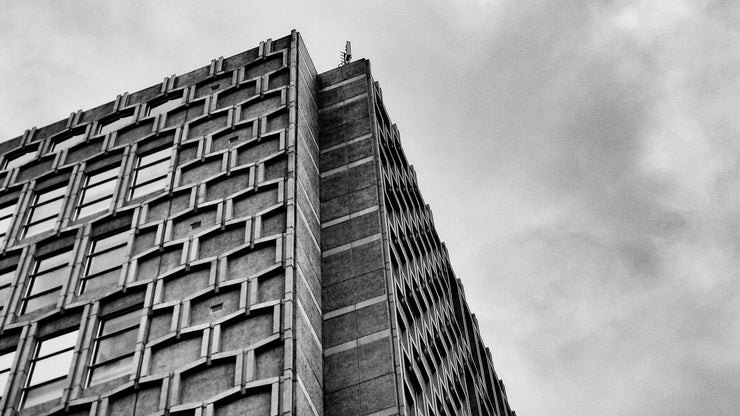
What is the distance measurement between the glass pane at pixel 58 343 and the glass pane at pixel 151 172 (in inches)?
400

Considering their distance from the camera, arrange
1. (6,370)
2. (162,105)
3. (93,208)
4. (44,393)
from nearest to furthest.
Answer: (44,393) → (6,370) → (93,208) → (162,105)

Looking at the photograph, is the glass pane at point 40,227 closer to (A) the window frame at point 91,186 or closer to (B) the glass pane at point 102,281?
(A) the window frame at point 91,186

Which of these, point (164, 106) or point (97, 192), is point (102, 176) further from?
point (164, 106)

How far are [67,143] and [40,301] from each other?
44.9 ft

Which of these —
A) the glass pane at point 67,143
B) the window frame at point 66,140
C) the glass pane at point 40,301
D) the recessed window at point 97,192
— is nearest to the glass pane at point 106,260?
the glass pane at point 40,301

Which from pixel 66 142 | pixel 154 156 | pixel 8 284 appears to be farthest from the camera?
pixel 66 142

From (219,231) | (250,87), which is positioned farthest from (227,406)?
(250,87)

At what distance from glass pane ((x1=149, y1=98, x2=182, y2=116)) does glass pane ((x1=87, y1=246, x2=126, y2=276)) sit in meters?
11.1

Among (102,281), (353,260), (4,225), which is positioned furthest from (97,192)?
(353,260)

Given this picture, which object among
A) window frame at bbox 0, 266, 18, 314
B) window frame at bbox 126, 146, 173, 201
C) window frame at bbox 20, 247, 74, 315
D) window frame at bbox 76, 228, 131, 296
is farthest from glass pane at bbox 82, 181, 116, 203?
window frame at bbox 0, 266, 18, 314

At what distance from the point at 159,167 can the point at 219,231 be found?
863 cm

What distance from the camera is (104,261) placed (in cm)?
4516

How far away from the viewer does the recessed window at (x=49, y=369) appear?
1554 inches

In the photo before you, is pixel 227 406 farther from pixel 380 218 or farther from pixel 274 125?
pixel 274 125
